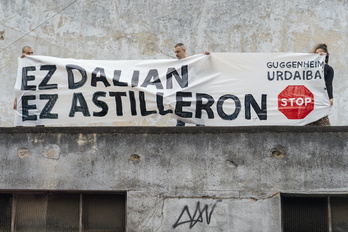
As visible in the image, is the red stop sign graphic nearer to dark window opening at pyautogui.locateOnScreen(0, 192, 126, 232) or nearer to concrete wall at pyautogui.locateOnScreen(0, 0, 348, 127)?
dark window opening at pyautogui.locateOnScreen(0, 192, 126, 232)

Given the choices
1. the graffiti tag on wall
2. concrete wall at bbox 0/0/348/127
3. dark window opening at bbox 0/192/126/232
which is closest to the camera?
the graffiti tag on wall

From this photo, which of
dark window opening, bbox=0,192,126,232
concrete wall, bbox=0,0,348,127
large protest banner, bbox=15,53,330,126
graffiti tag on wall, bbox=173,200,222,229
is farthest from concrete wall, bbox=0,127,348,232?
concrete wall, bbox=0,0,348,127

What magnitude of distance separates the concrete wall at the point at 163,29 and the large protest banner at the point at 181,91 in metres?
3.20

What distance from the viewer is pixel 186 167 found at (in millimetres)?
10641

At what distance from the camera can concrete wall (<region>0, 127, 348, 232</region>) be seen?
34.3 ft

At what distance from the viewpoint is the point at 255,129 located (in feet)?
34.9

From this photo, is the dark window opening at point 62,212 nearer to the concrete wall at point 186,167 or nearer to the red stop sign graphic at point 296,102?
the concrete wall at point 186,167

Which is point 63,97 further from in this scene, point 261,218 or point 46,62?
point 261,218

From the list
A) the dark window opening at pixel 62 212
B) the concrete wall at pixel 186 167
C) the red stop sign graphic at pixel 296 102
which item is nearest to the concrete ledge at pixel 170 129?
the concrete wall at pixel 186 167

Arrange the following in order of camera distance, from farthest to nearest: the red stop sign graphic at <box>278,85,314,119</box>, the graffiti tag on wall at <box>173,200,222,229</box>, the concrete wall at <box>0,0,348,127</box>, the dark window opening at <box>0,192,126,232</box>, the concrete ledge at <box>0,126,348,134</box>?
the concrete wall at <box>0,0,348,127</box>
the red stop sign graphic at <box>278,85,314,119</box>
the dark window opening at <box>0,192,126,232</box>
the concrete ledge at <box>0,126,348,134</box>
the graffiti tag on wall at <box>173,200,222,229</box>

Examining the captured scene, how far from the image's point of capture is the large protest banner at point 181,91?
1123 cm

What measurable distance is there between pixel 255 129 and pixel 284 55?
153 cm

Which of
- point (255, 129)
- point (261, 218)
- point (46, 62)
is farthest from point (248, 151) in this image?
point (46, 62)

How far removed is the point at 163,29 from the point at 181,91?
3784 millimetres
